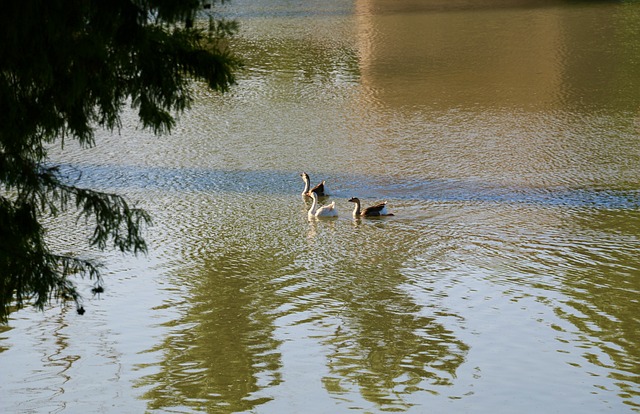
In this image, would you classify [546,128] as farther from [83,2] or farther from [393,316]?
[83,2]

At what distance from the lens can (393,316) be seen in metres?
6.48

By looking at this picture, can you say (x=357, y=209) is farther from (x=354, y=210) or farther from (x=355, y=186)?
(x=355, y=186)

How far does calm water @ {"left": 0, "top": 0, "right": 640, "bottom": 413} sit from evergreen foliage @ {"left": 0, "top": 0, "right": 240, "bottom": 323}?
1.21 metres

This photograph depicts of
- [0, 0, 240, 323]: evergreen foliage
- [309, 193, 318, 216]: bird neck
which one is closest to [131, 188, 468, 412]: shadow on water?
[309, 193, 318, 216]: bird neck

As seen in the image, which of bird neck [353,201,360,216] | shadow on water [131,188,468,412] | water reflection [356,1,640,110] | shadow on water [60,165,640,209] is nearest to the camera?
shadow on water [131,188,468,412]

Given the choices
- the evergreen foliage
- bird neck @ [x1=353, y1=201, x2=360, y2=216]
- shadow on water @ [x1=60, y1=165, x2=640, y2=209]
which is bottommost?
bird neck @ [x1=353, y1=201, x2=360, y2=216]

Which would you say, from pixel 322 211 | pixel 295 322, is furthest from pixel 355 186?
pixel 295 322

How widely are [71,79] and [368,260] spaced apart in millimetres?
4208

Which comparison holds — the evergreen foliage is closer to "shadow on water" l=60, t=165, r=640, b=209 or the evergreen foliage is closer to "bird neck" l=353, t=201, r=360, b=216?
"bird neck" l=353, t=201, r=360, b=216

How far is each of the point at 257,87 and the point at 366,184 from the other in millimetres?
4471

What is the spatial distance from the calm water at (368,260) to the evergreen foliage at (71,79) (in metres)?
1.21

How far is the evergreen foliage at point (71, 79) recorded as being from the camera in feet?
11.3

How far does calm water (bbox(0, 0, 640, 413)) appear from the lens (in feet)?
18.4

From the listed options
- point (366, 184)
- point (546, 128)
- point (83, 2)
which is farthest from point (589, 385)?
point (546, 128)
